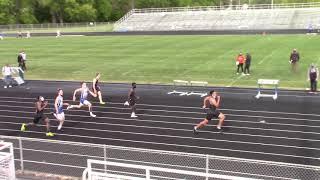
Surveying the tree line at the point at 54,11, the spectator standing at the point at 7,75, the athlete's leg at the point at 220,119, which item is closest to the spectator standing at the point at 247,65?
the athlete's leg at the point at 220,119

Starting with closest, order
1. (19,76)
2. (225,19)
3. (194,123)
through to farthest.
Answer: (194,123) → (19,76) → (225,19)

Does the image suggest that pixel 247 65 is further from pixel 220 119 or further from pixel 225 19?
pixel 225 19

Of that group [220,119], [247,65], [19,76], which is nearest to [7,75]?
[19,76]

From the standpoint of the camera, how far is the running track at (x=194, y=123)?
16062 millimetres

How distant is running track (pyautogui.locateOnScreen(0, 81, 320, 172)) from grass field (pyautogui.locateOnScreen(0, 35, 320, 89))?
4.65 meters

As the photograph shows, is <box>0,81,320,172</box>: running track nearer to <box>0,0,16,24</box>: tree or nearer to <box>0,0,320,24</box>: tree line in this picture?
<box>0,0,16,24</box>: tree

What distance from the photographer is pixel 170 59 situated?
124 feet

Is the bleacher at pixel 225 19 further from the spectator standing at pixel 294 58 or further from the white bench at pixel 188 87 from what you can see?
the white bench at pixel 188 87

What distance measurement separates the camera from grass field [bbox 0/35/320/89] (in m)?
31.4

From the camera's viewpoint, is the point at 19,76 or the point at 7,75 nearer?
the point at 7,75

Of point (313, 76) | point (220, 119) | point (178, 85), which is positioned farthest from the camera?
point (178, 85)

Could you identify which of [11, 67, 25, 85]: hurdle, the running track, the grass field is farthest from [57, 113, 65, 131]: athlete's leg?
[11, 67, 25, 85]: hurdle

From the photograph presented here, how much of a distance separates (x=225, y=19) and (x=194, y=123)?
57.0 meters

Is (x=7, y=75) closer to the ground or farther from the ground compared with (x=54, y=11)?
closer to the ground
